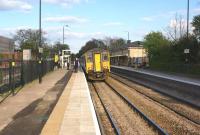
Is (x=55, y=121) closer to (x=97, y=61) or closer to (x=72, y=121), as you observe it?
(x=72, y=121)

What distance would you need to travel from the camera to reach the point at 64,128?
42.3 ft

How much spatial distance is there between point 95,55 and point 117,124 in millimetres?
29038

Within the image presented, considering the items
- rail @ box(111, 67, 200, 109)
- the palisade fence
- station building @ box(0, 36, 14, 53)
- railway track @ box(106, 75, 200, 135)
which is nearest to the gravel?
railway track @ box(106, 75, 200, 135)

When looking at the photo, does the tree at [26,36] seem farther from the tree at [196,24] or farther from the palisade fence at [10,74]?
the palisade fence at [10,74]

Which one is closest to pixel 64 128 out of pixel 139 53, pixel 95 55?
pixel 95 55

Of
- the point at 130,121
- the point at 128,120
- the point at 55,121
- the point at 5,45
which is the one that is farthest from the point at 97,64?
the point at 5,45

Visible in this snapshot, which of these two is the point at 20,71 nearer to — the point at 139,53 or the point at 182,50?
the point at 182,50

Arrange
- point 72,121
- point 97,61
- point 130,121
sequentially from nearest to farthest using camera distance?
point 72,121, point 130,121, point 97,61

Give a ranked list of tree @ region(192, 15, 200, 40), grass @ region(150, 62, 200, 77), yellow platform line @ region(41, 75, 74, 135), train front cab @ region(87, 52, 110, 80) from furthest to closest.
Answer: tree @ region(192, 15, 200, 40) → grass @ region(150, 62, 200, 77) → train front cab @ region(87, 52, 110, 80) → yellow platform line @ region(41, 75, 74, 135)

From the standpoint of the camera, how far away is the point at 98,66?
44.8m

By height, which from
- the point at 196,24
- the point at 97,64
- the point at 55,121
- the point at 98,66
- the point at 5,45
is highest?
the point at 196,24

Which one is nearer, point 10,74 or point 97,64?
point 10,74

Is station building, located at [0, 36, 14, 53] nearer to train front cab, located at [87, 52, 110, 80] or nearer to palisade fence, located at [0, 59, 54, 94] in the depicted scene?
train front cab, located at [87, 52, 110, 80]

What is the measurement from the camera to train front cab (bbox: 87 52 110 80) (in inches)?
1762
